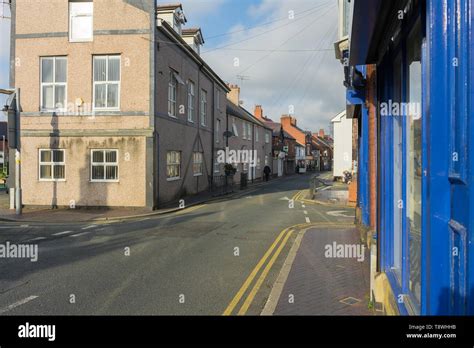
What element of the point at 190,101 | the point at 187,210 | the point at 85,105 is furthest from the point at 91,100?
the point at 190,101

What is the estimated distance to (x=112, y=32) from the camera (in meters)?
17.5

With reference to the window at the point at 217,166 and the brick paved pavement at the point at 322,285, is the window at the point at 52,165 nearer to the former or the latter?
the brick paved pavement at the point at 322,285

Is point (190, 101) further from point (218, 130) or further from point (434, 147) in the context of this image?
point (434, 147)

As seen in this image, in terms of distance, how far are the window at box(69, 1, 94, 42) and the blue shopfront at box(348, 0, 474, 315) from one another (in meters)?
16.8

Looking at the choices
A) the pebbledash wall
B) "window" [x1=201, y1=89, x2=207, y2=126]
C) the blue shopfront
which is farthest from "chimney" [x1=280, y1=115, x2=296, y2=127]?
the blue shopfront

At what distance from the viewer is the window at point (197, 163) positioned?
2451cm

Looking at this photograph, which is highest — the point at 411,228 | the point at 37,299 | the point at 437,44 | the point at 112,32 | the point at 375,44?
the point at 112,32

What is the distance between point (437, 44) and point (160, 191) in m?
16.9

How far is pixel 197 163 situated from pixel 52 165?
9.56 m

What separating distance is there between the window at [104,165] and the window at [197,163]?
750cm

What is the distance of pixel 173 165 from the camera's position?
67.4 feet

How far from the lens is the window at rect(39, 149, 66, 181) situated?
17.9 meters
